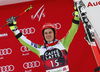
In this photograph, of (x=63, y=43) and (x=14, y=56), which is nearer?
(x=63, y=43)

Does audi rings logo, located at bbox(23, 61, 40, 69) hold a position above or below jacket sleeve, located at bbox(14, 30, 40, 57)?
below

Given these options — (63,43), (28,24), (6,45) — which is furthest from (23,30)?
(63,43)

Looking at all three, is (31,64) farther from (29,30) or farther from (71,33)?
(71,33)

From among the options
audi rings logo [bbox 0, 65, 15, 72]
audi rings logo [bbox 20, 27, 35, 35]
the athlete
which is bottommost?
audi rings logo [bbox 0, 65, 15, 72]

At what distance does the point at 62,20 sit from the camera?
6.41 feet

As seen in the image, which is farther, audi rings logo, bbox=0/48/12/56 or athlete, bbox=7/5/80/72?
audi rings logo, bbox=0/48/12/56

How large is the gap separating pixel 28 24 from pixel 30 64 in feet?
1.60

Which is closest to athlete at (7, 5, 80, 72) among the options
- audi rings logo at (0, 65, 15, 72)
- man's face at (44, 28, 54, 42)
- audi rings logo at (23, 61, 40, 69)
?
man's face at (44, 28, 54, 42)

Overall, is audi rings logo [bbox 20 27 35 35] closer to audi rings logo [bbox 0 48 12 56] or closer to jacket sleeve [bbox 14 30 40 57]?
audi rings logo [bbox 0 48 12 56]

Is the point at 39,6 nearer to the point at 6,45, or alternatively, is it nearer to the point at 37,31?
the point at 37,31

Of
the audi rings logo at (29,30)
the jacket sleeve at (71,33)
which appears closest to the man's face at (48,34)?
the jacket sleeve at (71,33)

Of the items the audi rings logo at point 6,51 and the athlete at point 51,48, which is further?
the audi rings logo at point 6,51

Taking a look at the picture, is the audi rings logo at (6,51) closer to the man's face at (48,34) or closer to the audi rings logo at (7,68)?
the audi rings logo at (7,68)

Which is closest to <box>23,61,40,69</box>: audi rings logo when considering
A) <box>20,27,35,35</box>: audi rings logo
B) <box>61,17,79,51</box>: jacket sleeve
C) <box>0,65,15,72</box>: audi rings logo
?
<box>0,65,15,72</box>: audi rings logo
